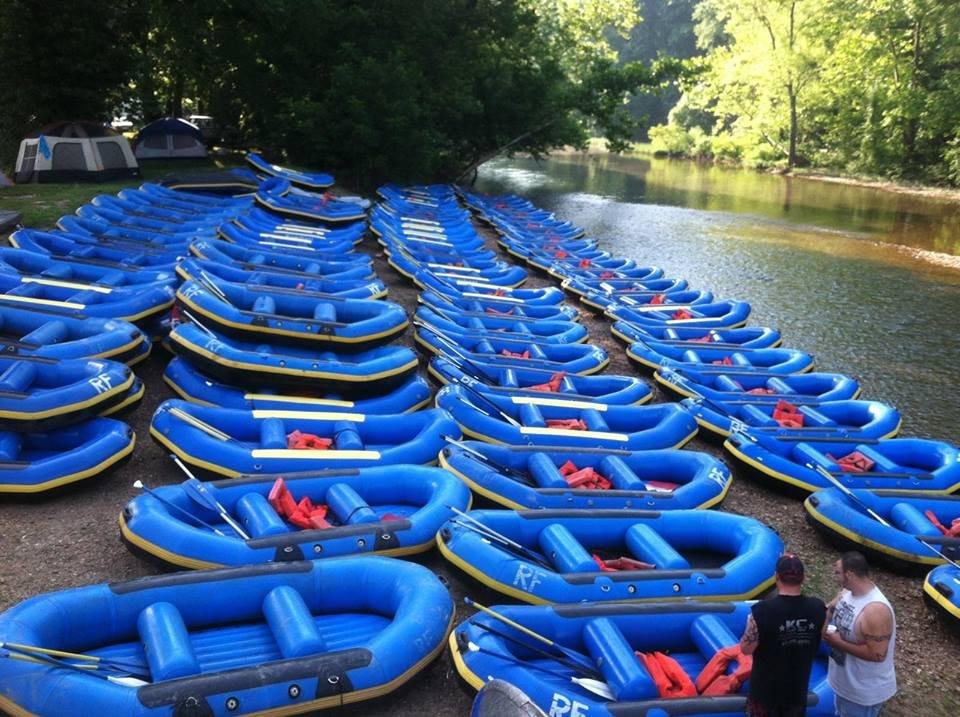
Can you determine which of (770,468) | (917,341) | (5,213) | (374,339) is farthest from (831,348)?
(5,213)

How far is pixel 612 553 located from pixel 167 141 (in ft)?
63.3

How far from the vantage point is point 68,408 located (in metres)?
6.55

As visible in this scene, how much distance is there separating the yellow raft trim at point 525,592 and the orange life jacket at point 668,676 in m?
0.48

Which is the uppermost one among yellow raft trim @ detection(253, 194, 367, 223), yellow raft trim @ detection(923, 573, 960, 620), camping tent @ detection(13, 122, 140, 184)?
camping tent @ detection(13, 122, 140, 184)

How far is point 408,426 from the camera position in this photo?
7.38 m

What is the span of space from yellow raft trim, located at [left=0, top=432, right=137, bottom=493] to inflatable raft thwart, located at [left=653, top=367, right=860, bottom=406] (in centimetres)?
581

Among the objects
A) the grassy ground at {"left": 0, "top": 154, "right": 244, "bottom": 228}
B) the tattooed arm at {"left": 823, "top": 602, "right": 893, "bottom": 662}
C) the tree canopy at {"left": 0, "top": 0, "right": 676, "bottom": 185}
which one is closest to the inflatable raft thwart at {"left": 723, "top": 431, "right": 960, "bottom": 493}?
the tattooed arm at {"left": 823, "top": 602, "right": 893, "bottom": 662}

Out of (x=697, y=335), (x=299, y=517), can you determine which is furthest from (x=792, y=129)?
(x=299, y=517)

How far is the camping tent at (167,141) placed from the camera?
21516 millimetres

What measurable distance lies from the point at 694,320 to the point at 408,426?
6413 millimetres

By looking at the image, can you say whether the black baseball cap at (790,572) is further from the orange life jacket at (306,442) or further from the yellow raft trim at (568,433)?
the orange life jacket at (306,442)

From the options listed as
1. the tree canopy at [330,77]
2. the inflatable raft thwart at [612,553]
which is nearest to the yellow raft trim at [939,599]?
the inflatable raft thwart at [612,553]

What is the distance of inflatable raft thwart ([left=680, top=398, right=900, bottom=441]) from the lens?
8375 mm

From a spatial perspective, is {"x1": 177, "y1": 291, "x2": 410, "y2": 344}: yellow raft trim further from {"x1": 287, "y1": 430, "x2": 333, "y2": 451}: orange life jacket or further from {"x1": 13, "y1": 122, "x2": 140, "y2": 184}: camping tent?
{"x1": 13, "y1": 122, "x2": 140, "y2": 184}: camping tent
